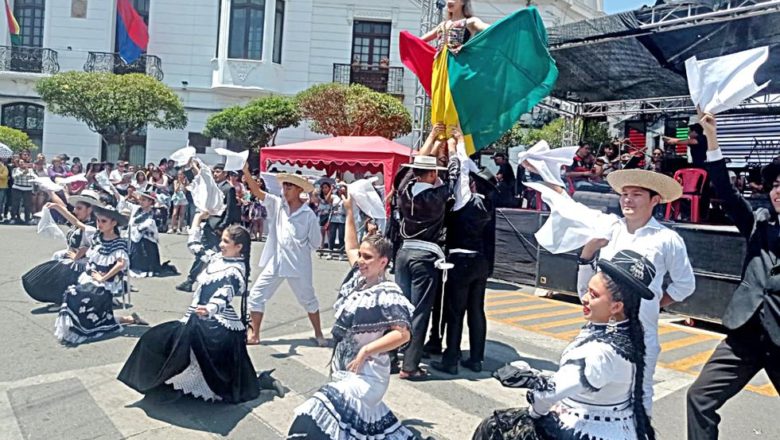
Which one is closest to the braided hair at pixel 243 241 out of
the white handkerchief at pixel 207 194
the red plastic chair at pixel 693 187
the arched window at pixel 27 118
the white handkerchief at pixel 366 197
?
the white handkerchief at pixel 366 197

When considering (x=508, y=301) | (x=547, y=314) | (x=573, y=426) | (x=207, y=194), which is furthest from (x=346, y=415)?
(x=508, y=301)

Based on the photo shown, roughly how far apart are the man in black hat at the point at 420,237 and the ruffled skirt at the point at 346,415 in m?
1.78

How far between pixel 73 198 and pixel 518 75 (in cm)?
479

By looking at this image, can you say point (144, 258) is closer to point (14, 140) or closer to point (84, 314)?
point (84, 314)

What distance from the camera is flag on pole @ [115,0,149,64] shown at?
84.3 feet

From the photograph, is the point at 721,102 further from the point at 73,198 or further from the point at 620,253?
the point at 73,198

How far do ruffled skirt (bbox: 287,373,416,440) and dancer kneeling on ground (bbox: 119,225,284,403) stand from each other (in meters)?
1.46

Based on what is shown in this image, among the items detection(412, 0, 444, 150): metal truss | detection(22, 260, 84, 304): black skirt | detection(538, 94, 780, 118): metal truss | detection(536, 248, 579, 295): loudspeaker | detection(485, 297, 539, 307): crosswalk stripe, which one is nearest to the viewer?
detection(22, 260, 84, 304): black skirt

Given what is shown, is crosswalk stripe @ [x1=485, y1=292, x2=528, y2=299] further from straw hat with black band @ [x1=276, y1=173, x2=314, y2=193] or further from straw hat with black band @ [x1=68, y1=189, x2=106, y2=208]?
straw hat with black band @ [x1=68, y1=189, x2=106, y2=208]

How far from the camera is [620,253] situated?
3.08 m

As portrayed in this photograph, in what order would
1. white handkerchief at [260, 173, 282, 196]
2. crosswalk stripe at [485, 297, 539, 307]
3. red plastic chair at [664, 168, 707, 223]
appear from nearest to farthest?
white handkerchief at [260, 173, 282, 196] < crosswalk stripe at [485, 297, 539, 307] < red plastic chair at [664, 168, 707, 223]

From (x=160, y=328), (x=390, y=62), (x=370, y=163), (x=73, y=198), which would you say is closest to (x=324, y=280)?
(x=370, y=163)

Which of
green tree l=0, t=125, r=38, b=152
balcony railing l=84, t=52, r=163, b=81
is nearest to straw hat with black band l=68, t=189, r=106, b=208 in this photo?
green tree l=0, t=125, r=38, b=152

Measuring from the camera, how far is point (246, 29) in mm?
26531
